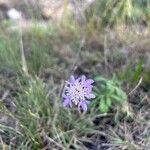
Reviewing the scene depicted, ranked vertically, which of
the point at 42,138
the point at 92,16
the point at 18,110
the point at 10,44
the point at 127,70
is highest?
the point at 92,16

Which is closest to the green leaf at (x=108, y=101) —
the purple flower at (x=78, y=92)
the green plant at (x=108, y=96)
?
the green plant at (x=108, y=96)

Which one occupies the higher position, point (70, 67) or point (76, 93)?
point (70, 67)

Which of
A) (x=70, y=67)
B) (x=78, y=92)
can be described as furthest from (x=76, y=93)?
(x=70, y=67)

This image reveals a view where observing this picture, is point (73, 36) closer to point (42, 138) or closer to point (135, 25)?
point (135, 25)

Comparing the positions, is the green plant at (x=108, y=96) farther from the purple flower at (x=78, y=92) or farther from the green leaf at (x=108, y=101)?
the purple flower at (x=78, y=92)

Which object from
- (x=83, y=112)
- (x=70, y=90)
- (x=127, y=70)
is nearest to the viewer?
(x=70, y=90)

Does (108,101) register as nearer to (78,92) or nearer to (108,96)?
(108,96)

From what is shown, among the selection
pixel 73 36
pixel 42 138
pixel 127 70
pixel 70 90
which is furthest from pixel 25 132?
pixel 73 36
